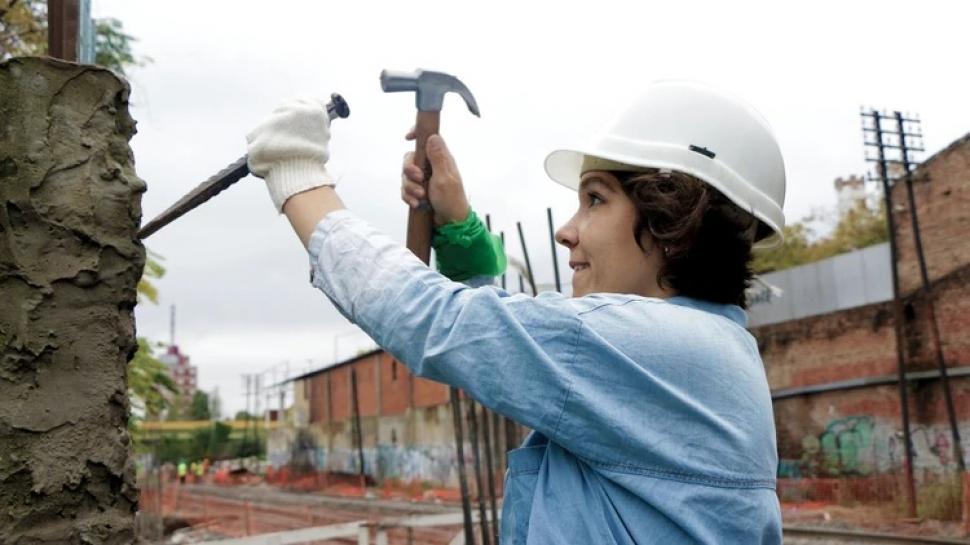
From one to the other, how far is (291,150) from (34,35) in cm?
974

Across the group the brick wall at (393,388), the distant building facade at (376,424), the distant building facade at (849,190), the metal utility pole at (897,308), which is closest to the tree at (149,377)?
the distant building facade at (376,424)

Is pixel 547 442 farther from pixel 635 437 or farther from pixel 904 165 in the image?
pixel 904 165

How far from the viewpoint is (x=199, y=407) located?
283ft

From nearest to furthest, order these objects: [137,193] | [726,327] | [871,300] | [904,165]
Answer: [726,327] → [137,193] → [904,165] → [871,300]

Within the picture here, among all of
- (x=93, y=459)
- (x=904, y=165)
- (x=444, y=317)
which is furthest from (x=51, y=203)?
(x=904, y=165)

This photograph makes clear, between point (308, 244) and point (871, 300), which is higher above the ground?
point (871, 300)

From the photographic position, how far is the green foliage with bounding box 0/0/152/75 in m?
9.57

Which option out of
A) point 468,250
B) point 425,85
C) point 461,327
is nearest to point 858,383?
point 468,250

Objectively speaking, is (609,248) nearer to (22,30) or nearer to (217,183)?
(217,183)

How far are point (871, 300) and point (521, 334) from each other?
27.0 meters

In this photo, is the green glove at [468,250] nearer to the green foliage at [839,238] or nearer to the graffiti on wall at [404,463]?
the graffiti on wall at [404,463]

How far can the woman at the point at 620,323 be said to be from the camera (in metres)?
1.41

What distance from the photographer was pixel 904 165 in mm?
23500

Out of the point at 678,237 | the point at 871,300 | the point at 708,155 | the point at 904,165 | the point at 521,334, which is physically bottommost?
the point at 521,334
